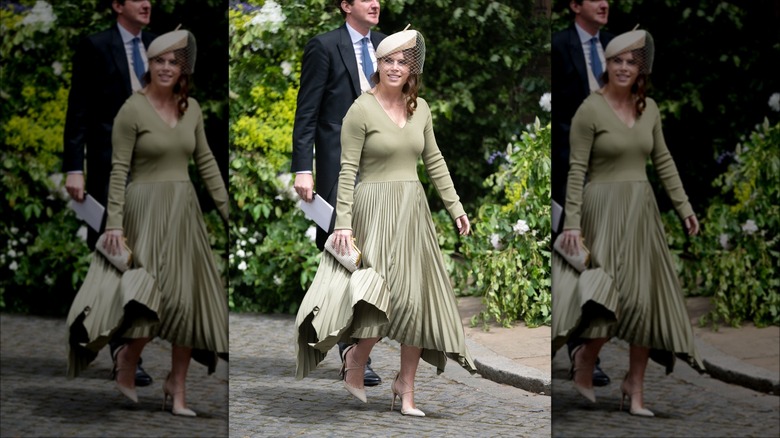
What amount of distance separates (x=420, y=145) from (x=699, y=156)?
46.1 inches

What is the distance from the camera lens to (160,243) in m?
6.79

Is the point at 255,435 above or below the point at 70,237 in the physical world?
below

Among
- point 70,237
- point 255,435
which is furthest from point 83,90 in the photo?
point 255,435

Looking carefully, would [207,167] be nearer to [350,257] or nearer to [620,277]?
[350,257]

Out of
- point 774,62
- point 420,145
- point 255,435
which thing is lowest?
point 255,435

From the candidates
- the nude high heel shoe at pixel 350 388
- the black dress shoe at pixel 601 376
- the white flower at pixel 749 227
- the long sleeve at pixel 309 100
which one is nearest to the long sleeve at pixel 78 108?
the long sleeve at pixel 309 100

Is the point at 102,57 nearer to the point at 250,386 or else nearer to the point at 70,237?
the point at 70,237

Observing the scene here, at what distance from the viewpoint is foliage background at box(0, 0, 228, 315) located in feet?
22.0

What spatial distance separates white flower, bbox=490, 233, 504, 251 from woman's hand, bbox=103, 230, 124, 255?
152cm

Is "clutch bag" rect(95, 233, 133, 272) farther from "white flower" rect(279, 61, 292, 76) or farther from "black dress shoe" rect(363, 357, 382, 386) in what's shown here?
"black dress shoe" rect(363, 357, 382, 386)

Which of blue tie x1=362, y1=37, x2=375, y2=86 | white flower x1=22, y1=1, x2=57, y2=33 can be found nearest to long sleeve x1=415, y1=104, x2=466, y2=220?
blue tie x1=362, y1=37, x2=375, y2=86

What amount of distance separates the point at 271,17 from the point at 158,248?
1056mm

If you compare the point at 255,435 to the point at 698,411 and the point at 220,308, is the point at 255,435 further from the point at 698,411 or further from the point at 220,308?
the point at 698,411

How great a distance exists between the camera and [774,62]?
689 cm
